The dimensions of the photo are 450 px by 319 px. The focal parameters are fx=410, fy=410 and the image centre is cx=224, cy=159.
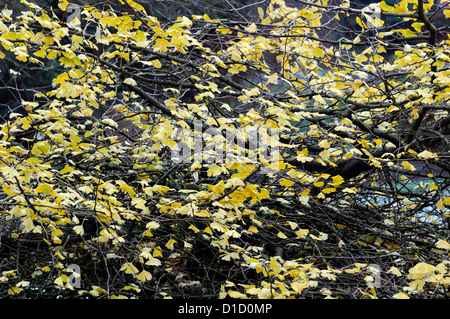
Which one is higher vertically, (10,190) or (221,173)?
(221,173)

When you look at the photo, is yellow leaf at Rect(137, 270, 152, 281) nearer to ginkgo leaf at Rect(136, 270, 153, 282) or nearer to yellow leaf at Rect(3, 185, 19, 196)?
ginkgo leaf at Rect(136, 270, 153, 282)

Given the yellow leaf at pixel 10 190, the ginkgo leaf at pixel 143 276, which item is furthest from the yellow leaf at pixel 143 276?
the yellow leaf at pixel 10 190

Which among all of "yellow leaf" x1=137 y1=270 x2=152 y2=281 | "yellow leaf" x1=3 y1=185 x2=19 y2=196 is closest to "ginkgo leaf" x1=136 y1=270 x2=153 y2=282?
"yellow leaf" x1=137 y1=270 x2=152 y2=281

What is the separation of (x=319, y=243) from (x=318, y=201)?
0.65 meters

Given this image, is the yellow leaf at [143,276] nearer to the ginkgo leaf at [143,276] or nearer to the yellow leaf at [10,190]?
the ginkgo leaf at [143,276]

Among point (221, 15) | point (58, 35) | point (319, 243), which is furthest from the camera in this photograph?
point (221, 15)

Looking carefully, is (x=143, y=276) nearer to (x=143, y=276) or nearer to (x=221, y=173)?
(x=143, y=276)

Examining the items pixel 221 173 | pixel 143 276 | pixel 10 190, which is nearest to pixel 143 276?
pixel 143 276

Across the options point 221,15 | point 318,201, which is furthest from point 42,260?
point 221,15

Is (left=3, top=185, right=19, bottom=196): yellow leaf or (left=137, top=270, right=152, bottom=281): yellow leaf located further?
(left=137, top=270, right=152, bottom=281): yellow leaf

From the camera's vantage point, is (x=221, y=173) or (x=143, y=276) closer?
(x=143, y=276)

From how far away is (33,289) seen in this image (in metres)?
3.25

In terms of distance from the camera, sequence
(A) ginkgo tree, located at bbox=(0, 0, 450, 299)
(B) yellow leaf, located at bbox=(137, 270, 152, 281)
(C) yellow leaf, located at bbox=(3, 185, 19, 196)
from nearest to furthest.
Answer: (C) yellow leaf, located at bbox=(3, 185, 19, 196) → (B) yellow leaf, located at bbox=(137, 270, 152, 281) → (A) ginkgo tree, located at bbox=(0, 0, 450, 299)

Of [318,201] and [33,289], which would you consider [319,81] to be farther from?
[33,289]
